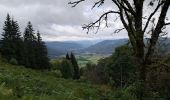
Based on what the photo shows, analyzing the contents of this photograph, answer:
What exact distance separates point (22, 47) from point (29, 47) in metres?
5.50

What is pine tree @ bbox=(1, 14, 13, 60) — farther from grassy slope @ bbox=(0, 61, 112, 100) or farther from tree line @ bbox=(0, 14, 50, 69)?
grassy slope @ bbox=(0, 61, 112, 100)

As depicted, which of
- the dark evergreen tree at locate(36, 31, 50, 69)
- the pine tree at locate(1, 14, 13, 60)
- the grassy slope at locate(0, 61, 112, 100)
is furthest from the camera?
the dark evergreen tree at locate(36, 31, 50, 69)

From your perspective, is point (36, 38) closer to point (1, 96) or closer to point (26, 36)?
point (26, 36)

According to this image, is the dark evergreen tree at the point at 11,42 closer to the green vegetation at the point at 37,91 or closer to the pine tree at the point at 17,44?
the pine tree at the point at 17,44

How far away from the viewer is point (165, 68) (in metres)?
15.5

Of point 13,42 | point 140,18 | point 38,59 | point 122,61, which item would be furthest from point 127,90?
point 38,59

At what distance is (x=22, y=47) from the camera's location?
3406 inches

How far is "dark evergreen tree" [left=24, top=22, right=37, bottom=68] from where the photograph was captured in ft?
288

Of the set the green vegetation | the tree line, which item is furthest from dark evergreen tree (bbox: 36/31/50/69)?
the green vegetation

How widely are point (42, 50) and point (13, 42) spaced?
14152 mm

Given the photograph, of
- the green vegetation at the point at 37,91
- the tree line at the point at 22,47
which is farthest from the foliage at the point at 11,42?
A: the green vegetation at the point at 37,91

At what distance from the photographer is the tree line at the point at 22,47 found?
81.7m

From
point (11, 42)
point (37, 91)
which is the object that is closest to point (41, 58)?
point (11, 42)

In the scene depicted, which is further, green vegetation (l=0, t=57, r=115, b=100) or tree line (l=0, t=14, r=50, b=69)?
tree line (l=0, t=14, r=50, b=69)
